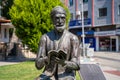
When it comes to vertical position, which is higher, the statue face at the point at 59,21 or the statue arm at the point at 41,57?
the statue face at the point at 59,21

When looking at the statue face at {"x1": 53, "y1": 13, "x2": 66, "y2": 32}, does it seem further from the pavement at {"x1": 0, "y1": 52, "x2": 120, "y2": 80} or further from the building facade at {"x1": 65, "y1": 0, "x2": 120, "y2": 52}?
the building facade at {"x1": 65, "y1": 0, "x2": 120, "y2": 52}

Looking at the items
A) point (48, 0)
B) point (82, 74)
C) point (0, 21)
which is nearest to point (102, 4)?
point (0, 21)

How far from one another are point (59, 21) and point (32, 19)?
1661cm

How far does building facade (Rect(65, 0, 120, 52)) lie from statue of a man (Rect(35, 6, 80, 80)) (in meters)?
38.4

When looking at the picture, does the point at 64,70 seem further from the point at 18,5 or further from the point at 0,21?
the point at 0,21

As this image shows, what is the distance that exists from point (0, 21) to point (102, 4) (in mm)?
20069

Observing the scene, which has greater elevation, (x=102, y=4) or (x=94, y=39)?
(x=102, y=4)

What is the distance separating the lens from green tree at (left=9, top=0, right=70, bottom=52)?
20406 mm

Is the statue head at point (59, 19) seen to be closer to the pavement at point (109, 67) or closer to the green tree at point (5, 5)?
the pavement at point (109, 67)

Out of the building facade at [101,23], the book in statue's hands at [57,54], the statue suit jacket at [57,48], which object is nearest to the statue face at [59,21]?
the statue suit jacket at [57,48]

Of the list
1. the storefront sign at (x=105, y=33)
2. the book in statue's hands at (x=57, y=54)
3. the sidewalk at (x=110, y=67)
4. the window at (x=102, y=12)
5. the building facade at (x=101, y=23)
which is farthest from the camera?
the window at (x=102, y=12)

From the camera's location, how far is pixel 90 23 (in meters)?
45.5

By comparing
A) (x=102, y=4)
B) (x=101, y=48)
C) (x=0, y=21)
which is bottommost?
(x=101, y=48)

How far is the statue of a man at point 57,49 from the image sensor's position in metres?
3.83
